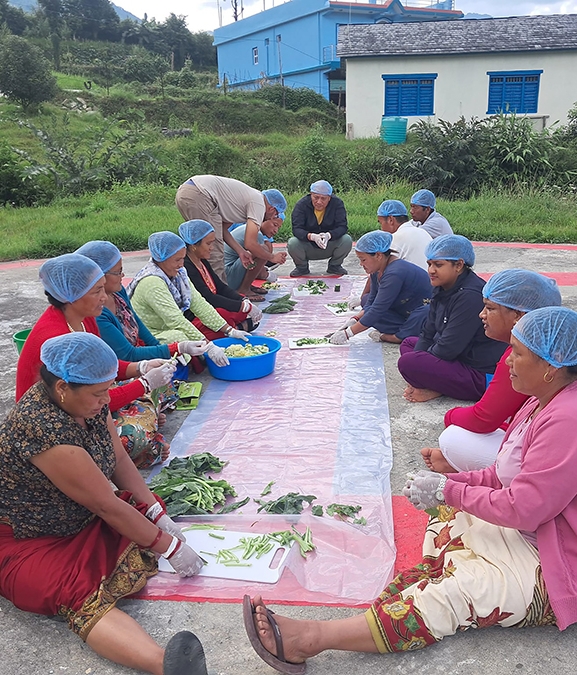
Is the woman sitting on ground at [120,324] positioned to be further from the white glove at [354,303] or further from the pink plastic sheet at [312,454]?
the white glove at [354,303]

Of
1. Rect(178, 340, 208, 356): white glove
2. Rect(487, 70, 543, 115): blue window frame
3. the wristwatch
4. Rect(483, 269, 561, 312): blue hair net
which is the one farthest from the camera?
Rect(487, 70, 543, 115): blue window frame

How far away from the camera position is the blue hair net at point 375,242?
14.6ft

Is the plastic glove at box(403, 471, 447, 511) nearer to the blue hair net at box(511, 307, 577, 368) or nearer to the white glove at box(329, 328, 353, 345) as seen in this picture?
the blue hair net at box(511, 307, 577, 368)

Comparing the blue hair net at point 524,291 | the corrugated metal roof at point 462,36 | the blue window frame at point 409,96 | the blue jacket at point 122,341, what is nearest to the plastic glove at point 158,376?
the blue jacket at point 122,341

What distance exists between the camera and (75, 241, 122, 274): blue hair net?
3.17 metres

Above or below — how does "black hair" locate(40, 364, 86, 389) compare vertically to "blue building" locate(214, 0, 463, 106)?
below

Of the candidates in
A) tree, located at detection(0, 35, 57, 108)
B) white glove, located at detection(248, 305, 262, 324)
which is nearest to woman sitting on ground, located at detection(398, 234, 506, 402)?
white glove, located at detection(248, 305, 262, 324)

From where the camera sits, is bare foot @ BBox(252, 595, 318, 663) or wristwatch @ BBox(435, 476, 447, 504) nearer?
bare foot @ BBox(252, 595, 318, 663)

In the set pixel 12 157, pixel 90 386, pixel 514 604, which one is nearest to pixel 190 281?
pixel 90 386

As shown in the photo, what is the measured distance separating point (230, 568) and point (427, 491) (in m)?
0.81

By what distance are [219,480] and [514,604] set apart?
1.46 meters

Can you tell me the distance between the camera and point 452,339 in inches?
139

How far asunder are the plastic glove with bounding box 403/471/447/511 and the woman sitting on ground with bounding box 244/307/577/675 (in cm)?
11

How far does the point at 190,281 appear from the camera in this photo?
14.8 ft
